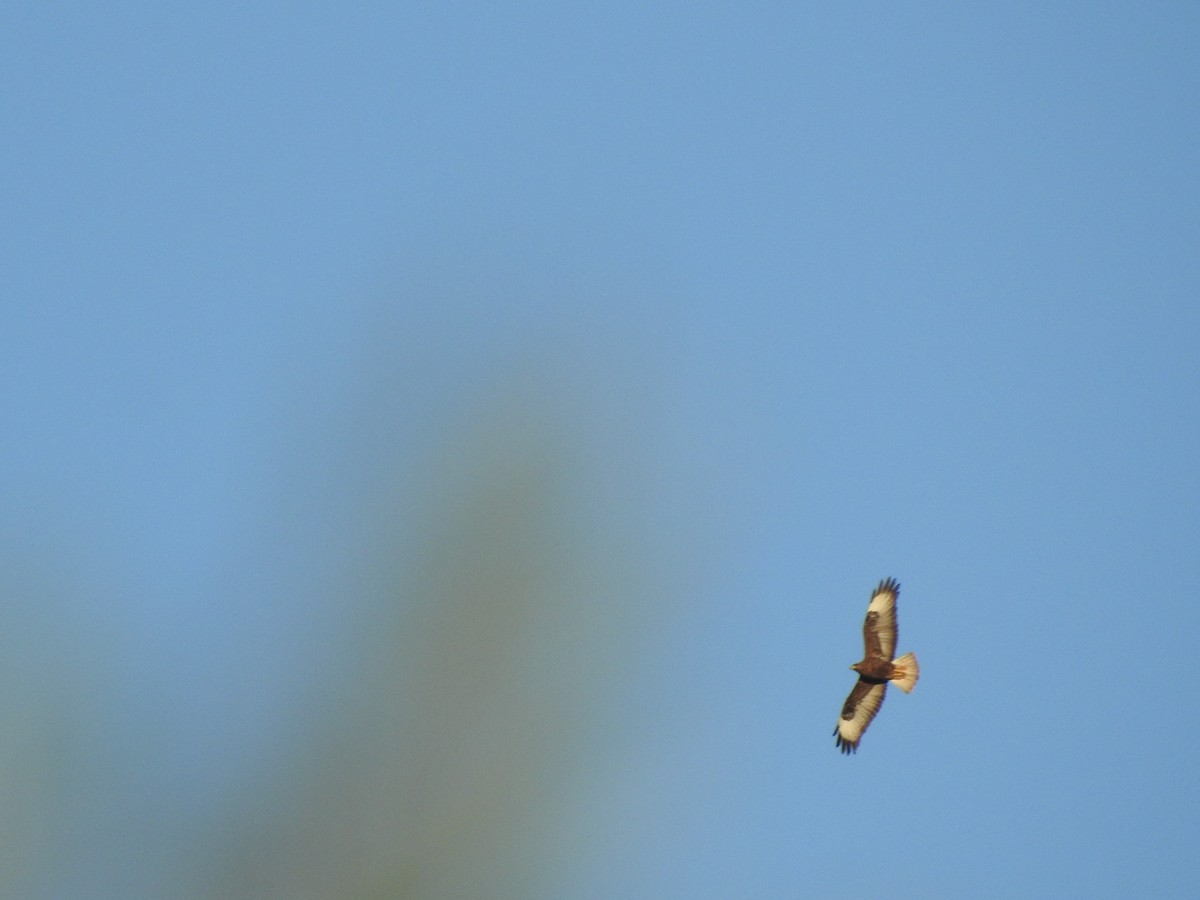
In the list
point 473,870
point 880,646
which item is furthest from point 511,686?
point 880,646

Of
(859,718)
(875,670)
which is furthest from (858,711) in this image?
(875,670)

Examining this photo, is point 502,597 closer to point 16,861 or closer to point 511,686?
point 511,686

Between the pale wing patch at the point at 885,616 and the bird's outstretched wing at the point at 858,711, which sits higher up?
the pale wing patch at the point at 885,616

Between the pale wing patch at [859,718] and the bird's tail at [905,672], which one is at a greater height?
the bird's tail at [905,672]

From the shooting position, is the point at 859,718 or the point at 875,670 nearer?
the point at 875,670

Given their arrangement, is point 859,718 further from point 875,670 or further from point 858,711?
point 875,670
